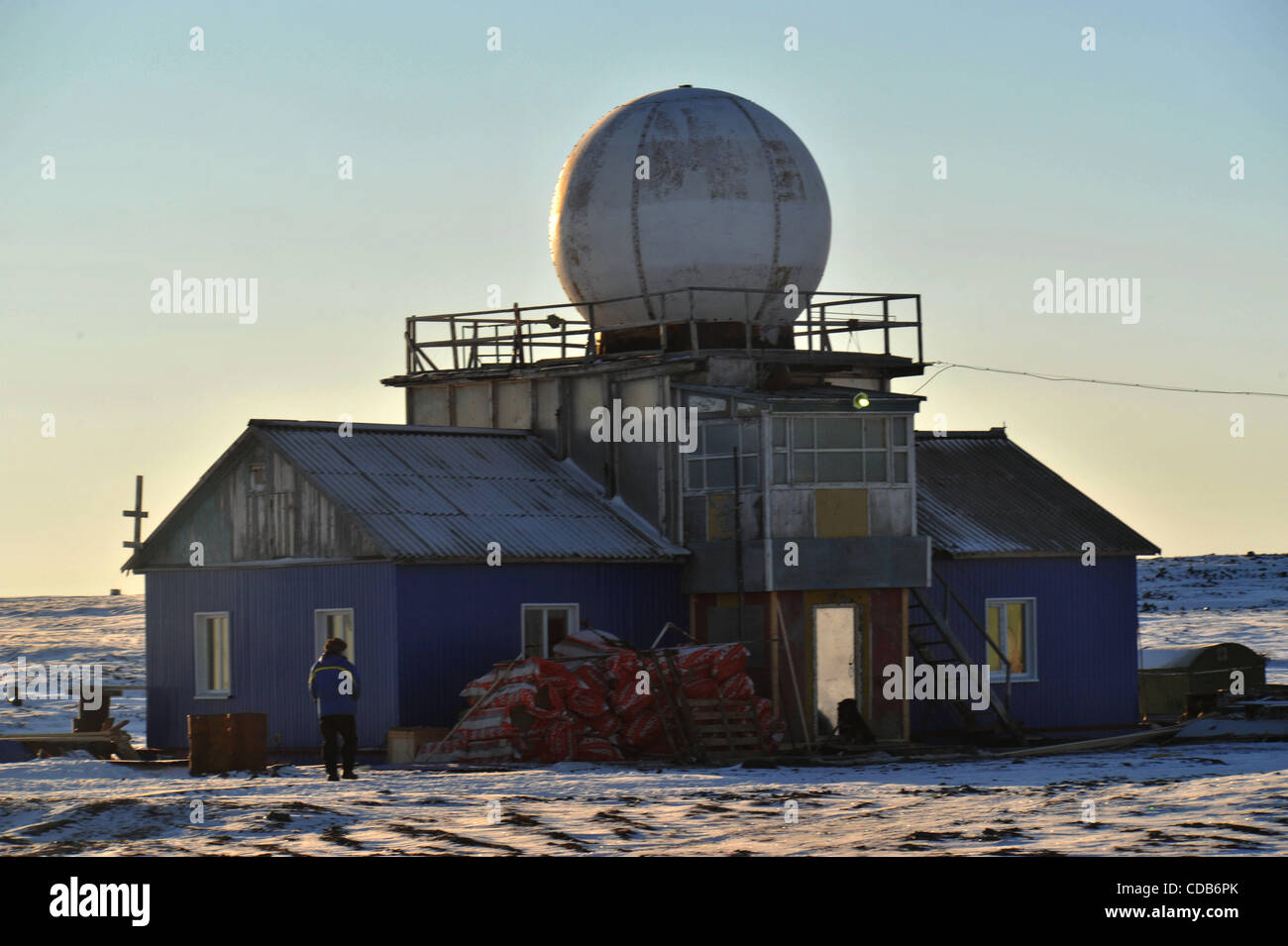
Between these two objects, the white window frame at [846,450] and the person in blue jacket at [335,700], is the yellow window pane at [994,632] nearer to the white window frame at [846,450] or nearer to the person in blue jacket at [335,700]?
the white window frame at [846,450]

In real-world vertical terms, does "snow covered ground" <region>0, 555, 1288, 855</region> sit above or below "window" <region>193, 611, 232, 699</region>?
below

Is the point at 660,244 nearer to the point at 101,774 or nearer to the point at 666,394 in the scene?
the point at 666,394

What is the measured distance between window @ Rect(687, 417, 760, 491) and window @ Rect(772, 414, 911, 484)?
1.19 feet

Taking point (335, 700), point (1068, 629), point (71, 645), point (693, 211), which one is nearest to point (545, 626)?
point (335, 700)

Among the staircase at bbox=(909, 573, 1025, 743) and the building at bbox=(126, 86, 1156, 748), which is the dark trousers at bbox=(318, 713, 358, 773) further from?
the staircase at bbox=(909, 573, 1025, 743)

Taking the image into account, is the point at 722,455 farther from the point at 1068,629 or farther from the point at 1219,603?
the point at 1219,603

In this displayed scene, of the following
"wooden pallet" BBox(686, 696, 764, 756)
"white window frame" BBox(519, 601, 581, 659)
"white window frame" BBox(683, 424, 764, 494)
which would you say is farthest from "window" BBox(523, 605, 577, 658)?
"wooden pallet" BBox(686, 696, 764, 756)

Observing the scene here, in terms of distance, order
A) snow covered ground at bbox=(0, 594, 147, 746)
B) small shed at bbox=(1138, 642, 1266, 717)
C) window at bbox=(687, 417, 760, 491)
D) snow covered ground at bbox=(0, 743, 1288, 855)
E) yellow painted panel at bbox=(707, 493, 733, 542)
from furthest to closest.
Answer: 1. snow covered ground at bbox=(0, 594, 147, 746)
2. small shed at bbox=(1138, 642, 1266, 717)
3. yellow painted panel at bbox=(707, 493, 733, 542)
4. window at bbox=(687, 417, 760, 491)
5. snow covered ground at bbox=(0, 743, 1288, 855)

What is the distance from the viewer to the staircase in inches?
1266

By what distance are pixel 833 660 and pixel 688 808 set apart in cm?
1112

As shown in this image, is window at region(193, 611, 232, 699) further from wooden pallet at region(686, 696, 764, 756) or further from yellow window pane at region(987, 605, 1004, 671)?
yellow window pane at region(987, 605, 1004, 671)

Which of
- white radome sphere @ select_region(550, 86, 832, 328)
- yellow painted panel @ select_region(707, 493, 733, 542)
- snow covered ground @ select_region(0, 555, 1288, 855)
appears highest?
white radome sphere @ select_region(550, 86, 832, 328)

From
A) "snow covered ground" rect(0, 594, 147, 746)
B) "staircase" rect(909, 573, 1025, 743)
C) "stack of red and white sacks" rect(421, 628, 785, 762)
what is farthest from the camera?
"snow covered ground" rect(0, 594, 147, 746)

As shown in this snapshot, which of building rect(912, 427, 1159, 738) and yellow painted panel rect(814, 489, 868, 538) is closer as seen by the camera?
yellow painted panel rect(814, 489, 868, 538)
